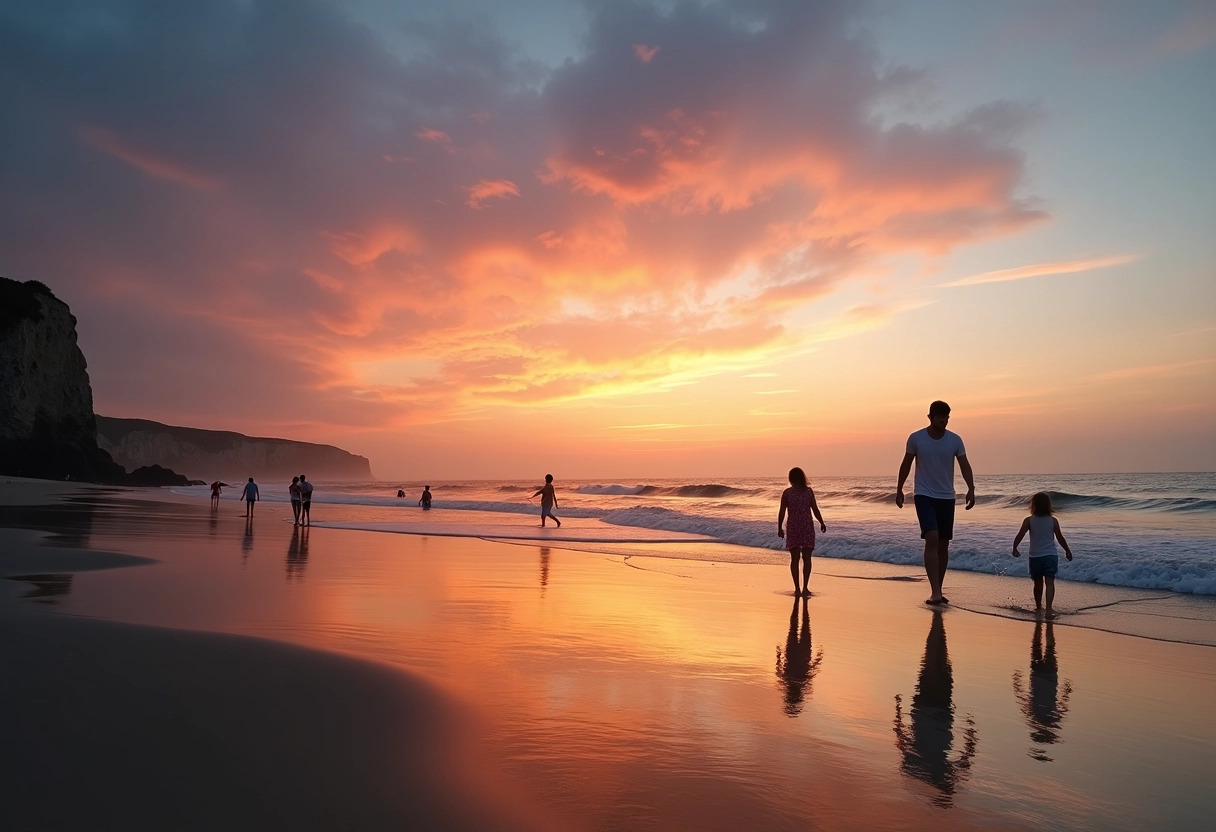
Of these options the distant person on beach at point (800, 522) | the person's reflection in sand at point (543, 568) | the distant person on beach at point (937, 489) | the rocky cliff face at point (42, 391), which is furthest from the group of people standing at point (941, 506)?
the rocky cliff face at point (42, 391)

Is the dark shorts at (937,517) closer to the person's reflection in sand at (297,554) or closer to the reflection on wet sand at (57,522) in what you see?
the person's reflection in sand at (297,554)

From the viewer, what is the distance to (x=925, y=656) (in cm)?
616

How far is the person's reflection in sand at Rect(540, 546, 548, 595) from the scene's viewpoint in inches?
396

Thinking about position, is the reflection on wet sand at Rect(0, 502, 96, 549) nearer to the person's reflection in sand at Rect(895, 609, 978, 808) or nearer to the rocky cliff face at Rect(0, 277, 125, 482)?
the person's reflection in sand at Rect(895, 609, 978, 808)

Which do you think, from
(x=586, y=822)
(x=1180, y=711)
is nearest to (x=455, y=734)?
(x=586, y=822)

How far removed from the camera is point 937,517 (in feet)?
29.7

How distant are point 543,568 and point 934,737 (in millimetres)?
8819

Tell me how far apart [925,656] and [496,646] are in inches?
147

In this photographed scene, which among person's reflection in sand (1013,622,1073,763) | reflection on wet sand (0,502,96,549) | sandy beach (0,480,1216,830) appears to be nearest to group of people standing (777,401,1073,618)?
sandy beach (0,480,1216,830)

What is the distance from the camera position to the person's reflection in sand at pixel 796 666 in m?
4.79

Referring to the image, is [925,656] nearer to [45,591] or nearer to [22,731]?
[22,731]

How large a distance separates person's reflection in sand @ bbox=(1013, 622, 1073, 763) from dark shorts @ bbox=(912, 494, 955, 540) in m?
2.47

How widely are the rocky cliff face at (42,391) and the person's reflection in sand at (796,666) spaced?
6549 centimetres

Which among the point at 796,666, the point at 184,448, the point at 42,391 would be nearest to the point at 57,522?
the point at 796,666
